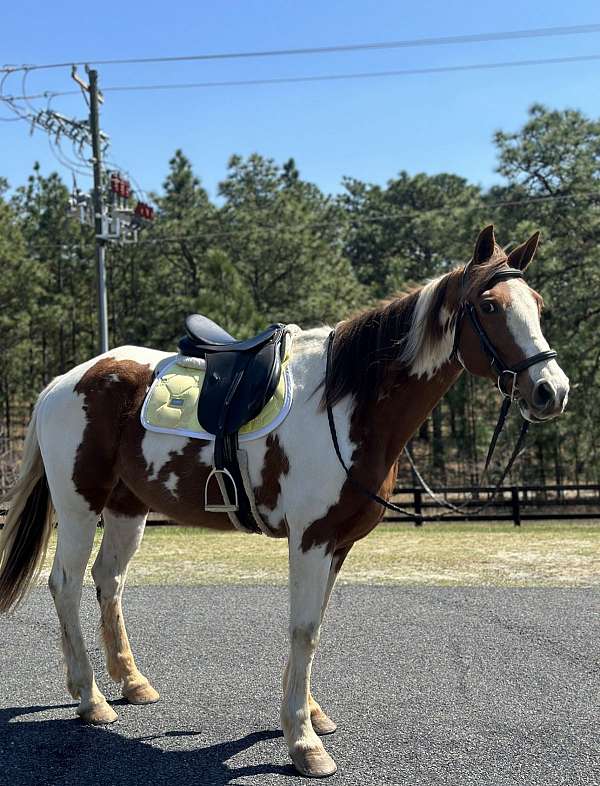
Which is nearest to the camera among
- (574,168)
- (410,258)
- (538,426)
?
(538,426)

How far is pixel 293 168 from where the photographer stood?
50.2 m

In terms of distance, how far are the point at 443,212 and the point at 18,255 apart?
16893 mm

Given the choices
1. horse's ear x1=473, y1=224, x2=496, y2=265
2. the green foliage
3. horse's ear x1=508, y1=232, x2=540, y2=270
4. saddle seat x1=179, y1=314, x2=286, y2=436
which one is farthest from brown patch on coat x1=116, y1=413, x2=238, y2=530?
the green foliage

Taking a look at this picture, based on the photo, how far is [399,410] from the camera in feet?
11.2

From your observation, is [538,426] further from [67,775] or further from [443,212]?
[67,775]

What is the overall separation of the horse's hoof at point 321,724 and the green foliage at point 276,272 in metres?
16.2

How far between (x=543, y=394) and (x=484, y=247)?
2.35ft

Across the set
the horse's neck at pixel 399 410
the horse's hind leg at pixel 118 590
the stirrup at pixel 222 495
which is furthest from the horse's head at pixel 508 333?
the horse's hind leg at pixel 118 590

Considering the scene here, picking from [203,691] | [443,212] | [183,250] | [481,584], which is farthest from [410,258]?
[203,691]

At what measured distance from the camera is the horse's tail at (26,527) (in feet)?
13.7

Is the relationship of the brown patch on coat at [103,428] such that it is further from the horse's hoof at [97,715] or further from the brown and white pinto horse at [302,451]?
the horse's hoof at [97,715]

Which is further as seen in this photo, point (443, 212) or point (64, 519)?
point (443, 212)

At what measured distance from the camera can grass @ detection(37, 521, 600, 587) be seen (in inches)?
298

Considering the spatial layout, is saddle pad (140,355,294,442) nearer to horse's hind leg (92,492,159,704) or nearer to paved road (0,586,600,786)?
horse's hind leg (92,492,159,704)
